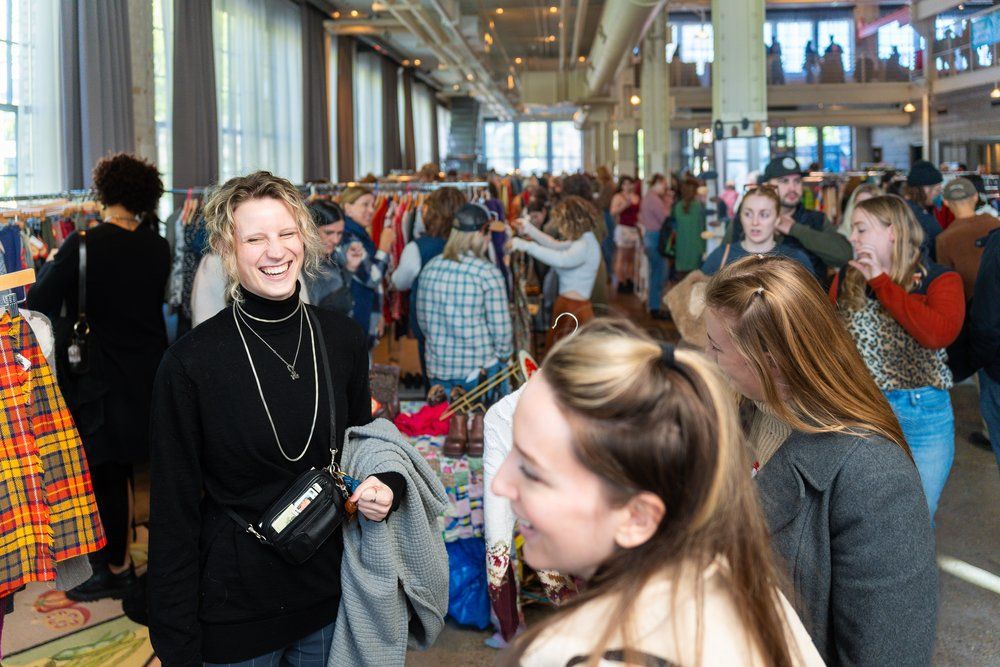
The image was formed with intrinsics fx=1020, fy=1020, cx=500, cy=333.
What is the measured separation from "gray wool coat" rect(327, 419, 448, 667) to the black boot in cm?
259

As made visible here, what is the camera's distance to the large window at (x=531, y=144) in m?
42.0

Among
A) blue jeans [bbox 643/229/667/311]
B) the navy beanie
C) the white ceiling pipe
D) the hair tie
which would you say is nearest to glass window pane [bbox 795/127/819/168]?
the white ceiling pipe

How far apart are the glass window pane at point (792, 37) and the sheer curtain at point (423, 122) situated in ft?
40.7

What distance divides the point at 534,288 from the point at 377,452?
6.37 meters

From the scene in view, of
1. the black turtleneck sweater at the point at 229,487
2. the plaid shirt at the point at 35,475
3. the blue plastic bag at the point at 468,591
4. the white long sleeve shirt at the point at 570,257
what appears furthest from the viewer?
the white long sleeve shirt at the point at 570,257

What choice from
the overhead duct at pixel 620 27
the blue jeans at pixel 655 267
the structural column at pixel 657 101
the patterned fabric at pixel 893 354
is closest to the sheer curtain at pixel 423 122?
the overhead duct at pixel 620 27

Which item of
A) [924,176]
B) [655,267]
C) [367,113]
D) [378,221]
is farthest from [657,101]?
[378,221]

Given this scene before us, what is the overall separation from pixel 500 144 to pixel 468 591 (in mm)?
39321

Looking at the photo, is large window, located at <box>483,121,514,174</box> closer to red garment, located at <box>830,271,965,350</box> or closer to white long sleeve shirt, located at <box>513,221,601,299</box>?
white long sleeve shirt, located at <box>513,221,601,299</box>

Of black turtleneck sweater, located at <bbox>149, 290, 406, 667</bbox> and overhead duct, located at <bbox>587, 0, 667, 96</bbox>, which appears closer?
black turtleneck sweater, located at <bbox>149, 290, 406, 667</bbox>

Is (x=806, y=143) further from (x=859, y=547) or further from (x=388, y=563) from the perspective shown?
(x=859, y=547)

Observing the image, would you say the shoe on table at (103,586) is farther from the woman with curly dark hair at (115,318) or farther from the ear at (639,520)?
the ear at (639,520)

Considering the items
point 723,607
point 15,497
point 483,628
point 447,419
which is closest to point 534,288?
point 447,419

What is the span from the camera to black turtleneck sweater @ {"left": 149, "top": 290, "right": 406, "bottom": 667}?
6.50 ft
